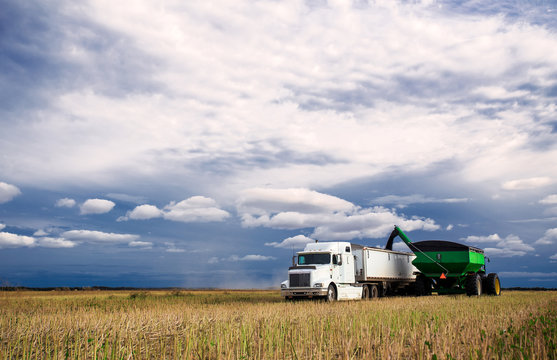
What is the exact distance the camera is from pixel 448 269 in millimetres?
33094

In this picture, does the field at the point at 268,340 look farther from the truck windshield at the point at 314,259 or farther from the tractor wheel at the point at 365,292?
the tractor wheel at the point at 365,292

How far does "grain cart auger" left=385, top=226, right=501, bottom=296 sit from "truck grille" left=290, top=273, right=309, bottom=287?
35.1 feet

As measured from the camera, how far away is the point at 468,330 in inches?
456

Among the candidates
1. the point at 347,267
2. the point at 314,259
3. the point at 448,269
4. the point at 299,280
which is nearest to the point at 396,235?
the point at 448,269

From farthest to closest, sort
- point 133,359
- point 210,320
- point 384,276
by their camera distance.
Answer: point 384,276 → point 210,320 → point 133,359

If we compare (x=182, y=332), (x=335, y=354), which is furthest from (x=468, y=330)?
(x=182, y=332)

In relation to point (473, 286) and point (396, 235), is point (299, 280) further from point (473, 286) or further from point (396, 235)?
point (396, 235)

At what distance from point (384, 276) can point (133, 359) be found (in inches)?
1026

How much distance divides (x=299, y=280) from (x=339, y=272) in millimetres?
2843

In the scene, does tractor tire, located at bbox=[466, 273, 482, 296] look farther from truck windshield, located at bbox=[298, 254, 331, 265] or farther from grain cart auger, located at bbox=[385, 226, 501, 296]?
truck windshield, located at bbox=[298, 254, 331, 265]

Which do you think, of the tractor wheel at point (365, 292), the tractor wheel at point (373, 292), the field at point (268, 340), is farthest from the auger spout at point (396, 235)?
the field at point (268, 340)

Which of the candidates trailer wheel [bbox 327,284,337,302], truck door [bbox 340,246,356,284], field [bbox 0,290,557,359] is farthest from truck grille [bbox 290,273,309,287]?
field [bbox 0,290,557,359]

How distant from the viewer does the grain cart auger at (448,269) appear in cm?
3272

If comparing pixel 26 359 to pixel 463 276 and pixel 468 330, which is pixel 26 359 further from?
pixel 463 276
